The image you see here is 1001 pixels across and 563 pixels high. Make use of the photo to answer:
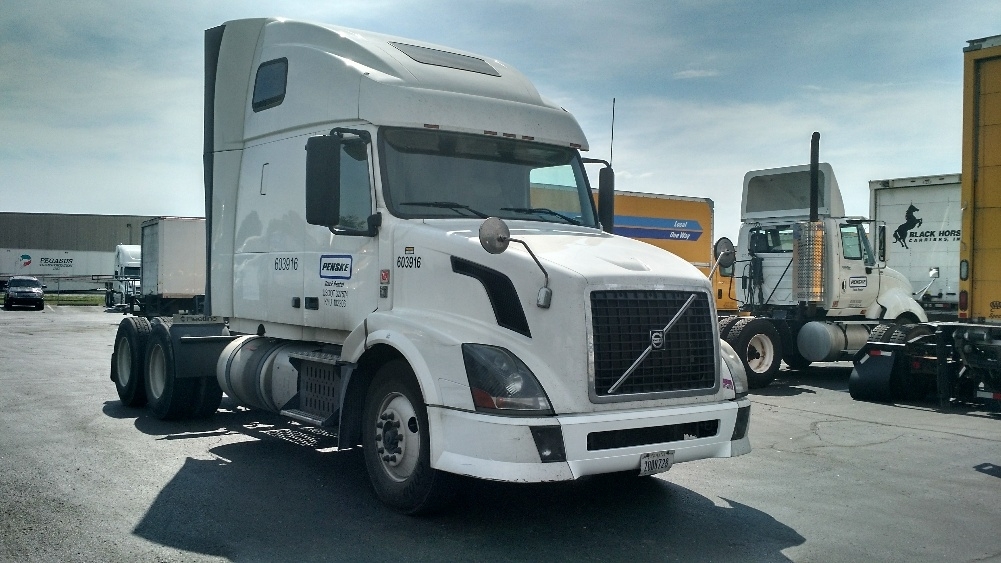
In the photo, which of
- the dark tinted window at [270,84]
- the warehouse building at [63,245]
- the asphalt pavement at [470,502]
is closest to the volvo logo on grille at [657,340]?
the asphalt pavement at [470,502]

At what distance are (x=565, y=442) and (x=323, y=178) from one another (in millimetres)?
2701

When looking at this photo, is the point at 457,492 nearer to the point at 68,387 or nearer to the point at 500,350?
the point at 500,350

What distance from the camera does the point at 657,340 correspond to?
19.2 feet

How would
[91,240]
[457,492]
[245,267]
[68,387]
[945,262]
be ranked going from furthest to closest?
[91,240], [945,262], [68,387], [245,267], [457,492]

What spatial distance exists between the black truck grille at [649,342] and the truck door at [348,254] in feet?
6.43

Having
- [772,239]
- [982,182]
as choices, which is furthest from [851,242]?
[982,182]

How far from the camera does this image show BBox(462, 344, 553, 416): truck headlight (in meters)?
5.38

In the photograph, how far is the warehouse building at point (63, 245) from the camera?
62531mm

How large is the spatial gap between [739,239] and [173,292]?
15386 millimetres

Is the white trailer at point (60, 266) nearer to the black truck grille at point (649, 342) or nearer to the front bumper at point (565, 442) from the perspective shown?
the front bumper at point (565, 442)

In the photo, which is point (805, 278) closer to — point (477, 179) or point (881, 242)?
point (881, 242)

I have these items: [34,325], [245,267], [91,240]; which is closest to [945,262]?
[245,267]

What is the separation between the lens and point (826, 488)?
7371 millimetres

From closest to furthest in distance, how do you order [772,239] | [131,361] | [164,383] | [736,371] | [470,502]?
[736,371] < [470,502] < [164,383] < [131,361] < [772,239]
